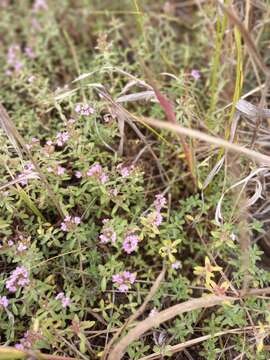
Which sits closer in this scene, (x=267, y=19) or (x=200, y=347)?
(x=200, y=347)

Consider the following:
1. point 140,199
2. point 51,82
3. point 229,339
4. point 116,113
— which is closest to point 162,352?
point 229,339

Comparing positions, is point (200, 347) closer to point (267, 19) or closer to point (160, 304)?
point (160, 304)

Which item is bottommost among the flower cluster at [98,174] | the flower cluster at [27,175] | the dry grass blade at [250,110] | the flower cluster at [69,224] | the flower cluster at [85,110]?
the flower cluster at [69,224]

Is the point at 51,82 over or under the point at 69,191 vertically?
over

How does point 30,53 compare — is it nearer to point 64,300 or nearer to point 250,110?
point 250,110

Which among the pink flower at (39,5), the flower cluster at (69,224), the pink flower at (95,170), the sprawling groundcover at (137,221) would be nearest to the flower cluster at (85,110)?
the sprawling groundcover at (137,221)

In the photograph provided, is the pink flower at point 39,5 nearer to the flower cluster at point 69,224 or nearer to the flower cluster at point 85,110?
the flower cluster at point 85,110

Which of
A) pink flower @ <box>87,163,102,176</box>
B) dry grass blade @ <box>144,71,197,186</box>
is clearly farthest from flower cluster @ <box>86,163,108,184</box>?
dry grass blade @ <box>144,71,197,186</box>
